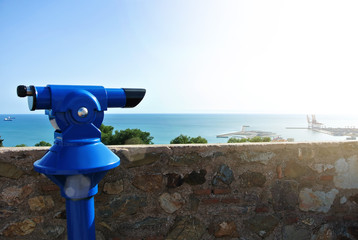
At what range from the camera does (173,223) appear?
1.82m

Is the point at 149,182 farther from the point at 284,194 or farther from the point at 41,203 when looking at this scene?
the point at 284,194

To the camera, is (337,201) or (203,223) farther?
(337,201)

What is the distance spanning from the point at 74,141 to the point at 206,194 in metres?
1.11

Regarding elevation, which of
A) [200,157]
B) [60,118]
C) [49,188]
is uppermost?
[60,118]

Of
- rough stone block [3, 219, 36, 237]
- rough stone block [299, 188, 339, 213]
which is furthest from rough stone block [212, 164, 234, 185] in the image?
rough stone block [3, 219, 36, 237]

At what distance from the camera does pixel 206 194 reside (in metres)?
1.85

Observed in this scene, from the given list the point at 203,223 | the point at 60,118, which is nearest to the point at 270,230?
the point at 203,223

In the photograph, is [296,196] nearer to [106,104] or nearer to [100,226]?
[100,226]

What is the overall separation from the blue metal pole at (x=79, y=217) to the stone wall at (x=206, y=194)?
0.63m

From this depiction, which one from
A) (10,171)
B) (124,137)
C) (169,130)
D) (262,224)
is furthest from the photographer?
(169,130)

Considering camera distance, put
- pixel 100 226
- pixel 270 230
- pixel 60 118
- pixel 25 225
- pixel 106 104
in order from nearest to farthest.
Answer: pixel 60 118 < pixel 106 104 < pixel 25 225 < pixel 100 226 < pixel 270 230

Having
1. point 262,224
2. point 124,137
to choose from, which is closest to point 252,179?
point 262,224

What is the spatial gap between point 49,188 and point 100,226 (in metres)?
0.36

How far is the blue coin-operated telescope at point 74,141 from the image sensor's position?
3.01ft
